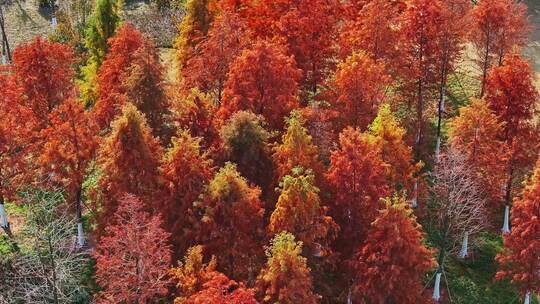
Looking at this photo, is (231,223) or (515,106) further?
(515,106)

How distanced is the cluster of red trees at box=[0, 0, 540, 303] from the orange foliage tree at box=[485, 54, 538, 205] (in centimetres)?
9

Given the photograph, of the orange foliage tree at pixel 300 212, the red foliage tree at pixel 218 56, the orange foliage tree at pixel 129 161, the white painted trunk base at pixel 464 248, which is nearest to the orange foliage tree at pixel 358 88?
the red foliage tree at pixel 218 56

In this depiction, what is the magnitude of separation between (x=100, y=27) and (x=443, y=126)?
951 inches

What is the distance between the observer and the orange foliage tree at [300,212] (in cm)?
2586

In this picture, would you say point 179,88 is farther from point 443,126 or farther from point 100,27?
point 443,126

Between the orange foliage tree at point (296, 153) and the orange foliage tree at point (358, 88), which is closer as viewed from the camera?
the orange foliage tree at point (296, 153)

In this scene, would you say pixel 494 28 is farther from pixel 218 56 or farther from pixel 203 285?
pixel 203 285

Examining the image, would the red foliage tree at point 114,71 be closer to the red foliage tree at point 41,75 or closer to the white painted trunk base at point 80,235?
the red foliage tree at point 41,75

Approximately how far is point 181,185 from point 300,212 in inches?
216

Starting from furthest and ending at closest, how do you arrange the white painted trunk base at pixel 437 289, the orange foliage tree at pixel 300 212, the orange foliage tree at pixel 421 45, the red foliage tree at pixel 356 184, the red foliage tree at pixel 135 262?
the orange foliage tree at pixel 421 45, the white painted trunk base at pixel 437 289, the red foliage tree at pixel 356 184, the orange foliage tree at pixel 300 212, the red foliage tree at pixel 135 262

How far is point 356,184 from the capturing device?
28.0 metres

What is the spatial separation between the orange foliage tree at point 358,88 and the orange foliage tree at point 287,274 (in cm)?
1245

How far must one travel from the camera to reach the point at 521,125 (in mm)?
36062

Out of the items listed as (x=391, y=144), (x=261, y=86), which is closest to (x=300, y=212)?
(x=391, y=144)
